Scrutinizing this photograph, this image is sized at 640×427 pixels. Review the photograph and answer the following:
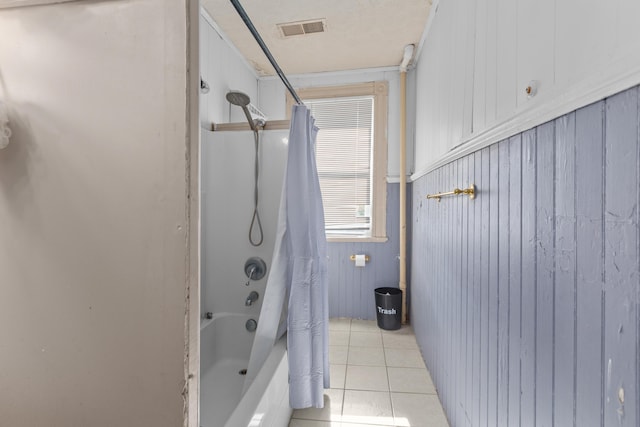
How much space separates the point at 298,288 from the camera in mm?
Answer: 1564

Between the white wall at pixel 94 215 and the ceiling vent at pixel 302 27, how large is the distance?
1.93 meters

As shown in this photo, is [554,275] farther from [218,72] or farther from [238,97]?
[218,72]

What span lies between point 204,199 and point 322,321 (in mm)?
1187

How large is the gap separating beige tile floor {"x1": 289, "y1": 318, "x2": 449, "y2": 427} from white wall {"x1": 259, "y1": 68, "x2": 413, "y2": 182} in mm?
1565

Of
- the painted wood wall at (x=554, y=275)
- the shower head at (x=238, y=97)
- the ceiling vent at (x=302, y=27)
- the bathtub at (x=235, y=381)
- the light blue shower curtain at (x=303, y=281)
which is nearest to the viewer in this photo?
the painted wood wall at (x=554, y=275)

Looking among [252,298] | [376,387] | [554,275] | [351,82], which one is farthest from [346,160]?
[554,275]

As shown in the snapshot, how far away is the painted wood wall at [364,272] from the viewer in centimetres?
294

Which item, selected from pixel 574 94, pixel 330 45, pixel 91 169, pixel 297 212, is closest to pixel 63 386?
pixel 91 169

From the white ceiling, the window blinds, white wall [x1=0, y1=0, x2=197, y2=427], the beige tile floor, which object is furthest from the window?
white wall [x1=0, y1=0, x2=197, y2=427]

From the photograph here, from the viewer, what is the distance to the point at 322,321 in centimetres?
167

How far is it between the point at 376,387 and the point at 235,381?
90 cm

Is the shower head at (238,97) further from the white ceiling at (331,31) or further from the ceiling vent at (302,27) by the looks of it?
Result: the ceiling vent at (302,27)

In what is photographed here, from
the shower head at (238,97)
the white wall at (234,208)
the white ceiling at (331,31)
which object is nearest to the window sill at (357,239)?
the white wall at (234,208)

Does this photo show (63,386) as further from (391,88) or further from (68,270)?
(391,88)
